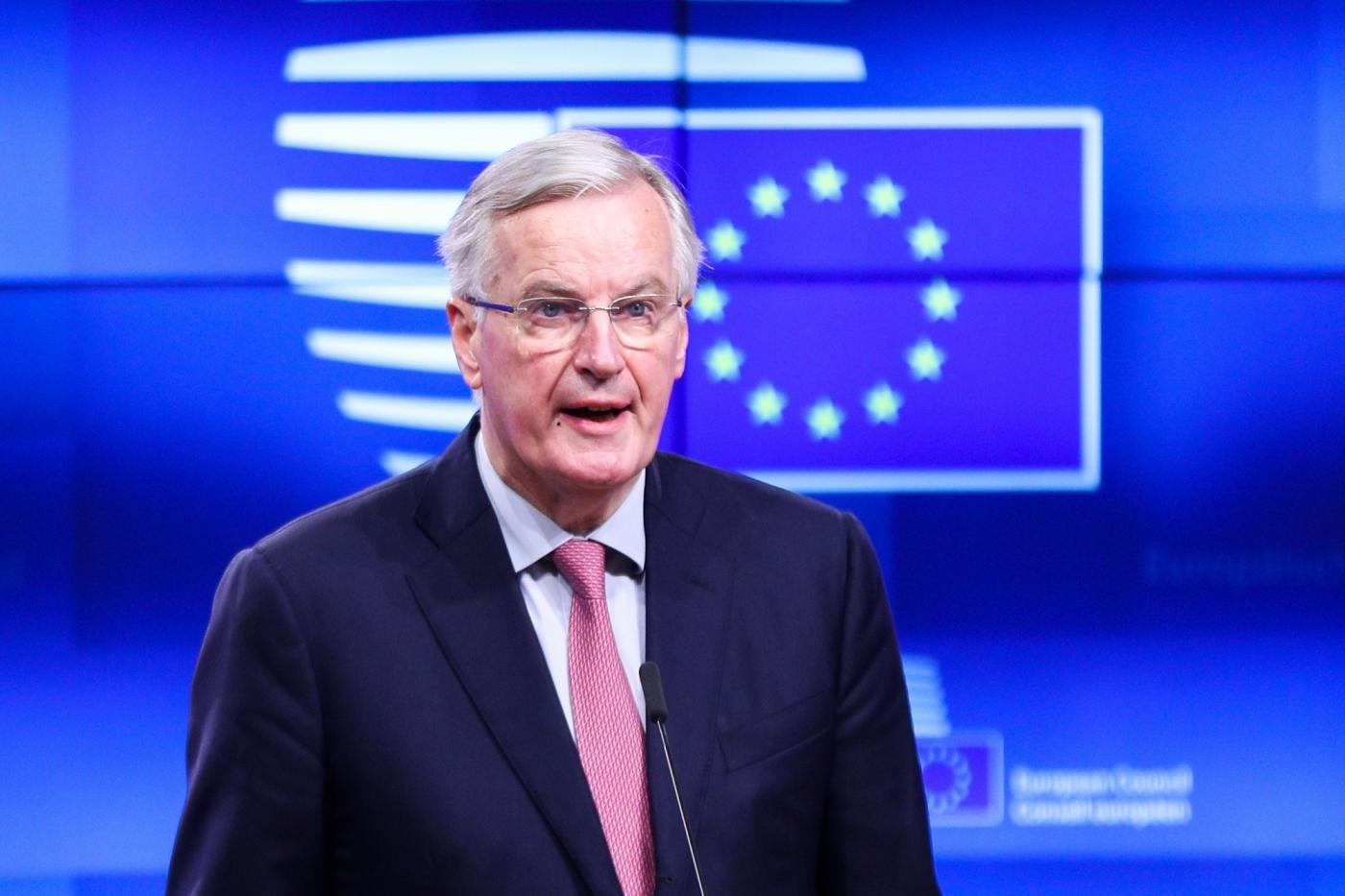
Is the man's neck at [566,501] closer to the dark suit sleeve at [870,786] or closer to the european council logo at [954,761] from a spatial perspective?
the dark suit sleeve at [870,786]

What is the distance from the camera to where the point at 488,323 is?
147cm

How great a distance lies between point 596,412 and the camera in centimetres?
144

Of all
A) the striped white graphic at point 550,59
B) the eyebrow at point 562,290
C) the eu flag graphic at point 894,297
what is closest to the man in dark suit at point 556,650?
the eyebrow at point 562,290

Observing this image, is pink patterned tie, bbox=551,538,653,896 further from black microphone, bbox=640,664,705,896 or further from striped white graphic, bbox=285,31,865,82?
striped white graphic, bbox=285,31,865,82

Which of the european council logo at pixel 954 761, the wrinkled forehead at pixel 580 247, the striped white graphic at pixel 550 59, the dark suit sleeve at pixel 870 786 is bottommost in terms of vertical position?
the european council logo at pixel 954 761

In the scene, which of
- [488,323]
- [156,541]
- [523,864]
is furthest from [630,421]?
[156,541]

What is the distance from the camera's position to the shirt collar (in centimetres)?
149

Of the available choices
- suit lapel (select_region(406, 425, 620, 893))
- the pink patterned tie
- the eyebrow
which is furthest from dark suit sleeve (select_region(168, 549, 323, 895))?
the eyebrow

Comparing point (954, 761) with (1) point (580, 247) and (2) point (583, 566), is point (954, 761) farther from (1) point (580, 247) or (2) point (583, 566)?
(1) point (580, 247)

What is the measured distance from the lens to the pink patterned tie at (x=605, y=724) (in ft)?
4.49

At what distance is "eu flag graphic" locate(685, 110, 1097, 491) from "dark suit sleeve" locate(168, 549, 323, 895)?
2095 millimetres

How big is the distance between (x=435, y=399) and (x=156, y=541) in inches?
27.7

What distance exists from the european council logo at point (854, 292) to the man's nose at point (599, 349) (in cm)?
198

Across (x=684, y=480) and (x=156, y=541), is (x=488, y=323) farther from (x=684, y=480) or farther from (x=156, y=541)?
(x=156, y=541)
